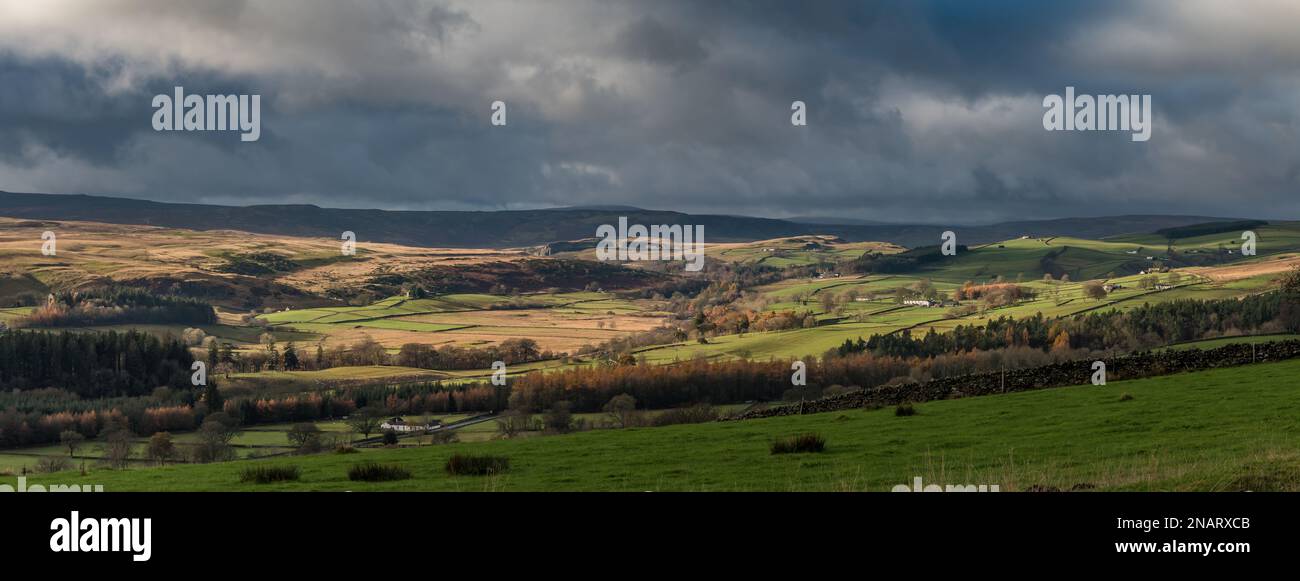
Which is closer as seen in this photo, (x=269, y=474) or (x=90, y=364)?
(x=269, y=474)

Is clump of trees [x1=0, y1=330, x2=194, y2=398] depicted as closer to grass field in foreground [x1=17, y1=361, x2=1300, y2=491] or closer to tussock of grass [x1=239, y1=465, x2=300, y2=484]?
grass field in foreground [x1=17, y1=361, x2=1300, y2=491]

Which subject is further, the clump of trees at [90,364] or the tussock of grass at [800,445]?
the clump of trees at [90,364]

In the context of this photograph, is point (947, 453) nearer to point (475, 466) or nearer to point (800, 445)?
point (800, 445)

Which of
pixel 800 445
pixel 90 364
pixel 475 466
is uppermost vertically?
pixel 800 445

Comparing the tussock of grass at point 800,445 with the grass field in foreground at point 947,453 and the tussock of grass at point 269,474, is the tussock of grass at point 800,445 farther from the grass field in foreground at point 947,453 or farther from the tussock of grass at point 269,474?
the tussock of grass at point 269,474

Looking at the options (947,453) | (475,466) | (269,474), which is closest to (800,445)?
(947,453)

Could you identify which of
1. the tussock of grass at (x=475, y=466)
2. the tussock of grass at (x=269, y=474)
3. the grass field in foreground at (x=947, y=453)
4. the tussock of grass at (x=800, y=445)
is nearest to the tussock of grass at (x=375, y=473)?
the grass field in foreground at (x=947, y=453)
